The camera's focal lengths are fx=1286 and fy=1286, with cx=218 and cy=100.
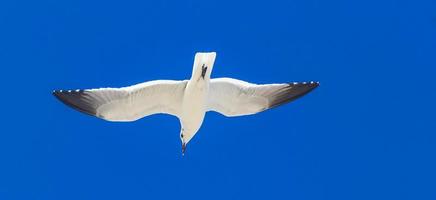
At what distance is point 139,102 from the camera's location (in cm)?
1861

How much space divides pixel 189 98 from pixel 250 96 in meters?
1.10

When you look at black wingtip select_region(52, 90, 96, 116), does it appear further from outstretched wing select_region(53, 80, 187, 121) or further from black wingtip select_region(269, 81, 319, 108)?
black wingtip select_region(269, 81, 319, 108)

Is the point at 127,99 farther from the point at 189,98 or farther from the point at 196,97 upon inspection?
the point at 196,97

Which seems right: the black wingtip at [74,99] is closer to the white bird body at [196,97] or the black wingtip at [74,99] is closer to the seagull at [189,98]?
the seagull at [189,98]

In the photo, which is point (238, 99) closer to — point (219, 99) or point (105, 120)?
point (219, 99)

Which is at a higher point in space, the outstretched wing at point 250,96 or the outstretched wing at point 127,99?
the outstretched wing at point 250,96

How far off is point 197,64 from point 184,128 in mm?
1812

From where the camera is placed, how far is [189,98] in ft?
60.5

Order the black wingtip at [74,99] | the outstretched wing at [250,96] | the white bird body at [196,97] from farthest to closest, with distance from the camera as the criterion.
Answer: the outstretched wing at [250,96]
the black wingtip at [74,99]
the white bird body at [196,97]

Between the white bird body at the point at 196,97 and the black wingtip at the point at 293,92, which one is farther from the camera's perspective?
the black wingtip at the point at 293,92

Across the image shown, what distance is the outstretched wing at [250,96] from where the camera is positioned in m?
18.9

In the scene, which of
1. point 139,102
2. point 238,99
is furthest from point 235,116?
point 139,102

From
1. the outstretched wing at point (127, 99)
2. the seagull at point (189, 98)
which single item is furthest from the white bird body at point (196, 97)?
the outstretched wing at point (127, 99)

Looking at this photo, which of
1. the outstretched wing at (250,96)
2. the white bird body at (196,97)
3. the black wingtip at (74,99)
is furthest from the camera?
the outstretched wing at (250,96)
